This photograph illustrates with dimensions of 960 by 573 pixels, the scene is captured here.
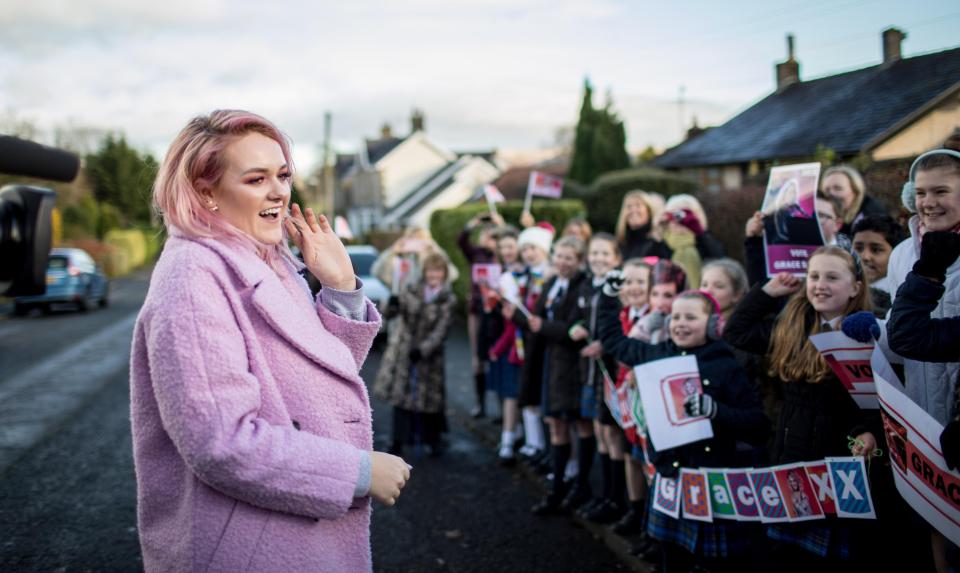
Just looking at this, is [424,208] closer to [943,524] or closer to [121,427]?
[121,427]

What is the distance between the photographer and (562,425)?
5.75 meters

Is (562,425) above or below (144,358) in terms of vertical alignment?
below

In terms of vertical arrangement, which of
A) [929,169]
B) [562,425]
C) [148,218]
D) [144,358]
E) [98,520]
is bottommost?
[98,520]

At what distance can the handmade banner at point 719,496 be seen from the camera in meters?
3.74

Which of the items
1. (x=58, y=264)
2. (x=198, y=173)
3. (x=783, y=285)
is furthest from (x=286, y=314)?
(x=58, y=264)

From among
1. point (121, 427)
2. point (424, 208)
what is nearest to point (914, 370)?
point (121, 427)

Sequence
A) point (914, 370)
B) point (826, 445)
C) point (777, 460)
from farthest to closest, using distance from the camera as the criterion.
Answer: point (777, 460)
point (826, 445)
point (914, 370)

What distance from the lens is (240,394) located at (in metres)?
1.71

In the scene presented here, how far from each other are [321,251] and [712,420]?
2.43 metres

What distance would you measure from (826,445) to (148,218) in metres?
56.1

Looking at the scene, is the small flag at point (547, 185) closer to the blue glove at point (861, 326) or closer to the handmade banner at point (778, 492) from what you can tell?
the handmade banner at point (778, 492)

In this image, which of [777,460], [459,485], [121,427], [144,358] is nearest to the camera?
[144,358]

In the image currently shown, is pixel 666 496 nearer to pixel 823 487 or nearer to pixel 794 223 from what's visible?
pixel 823 487

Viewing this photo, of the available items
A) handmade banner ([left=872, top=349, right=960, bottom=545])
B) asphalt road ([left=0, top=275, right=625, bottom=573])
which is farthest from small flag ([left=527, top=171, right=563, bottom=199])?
handmade banner ([left=872, top=349, right=960, bottom=545])
